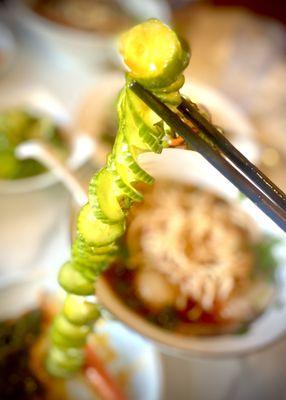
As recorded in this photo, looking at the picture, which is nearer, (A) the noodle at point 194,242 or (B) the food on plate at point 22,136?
(A) the noodle at point 194,242

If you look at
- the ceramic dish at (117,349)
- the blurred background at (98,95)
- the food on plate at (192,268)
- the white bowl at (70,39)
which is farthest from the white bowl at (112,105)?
the ceramic dish at (117,349)

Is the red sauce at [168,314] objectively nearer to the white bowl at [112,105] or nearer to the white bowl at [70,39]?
the white bowl at [112,105]

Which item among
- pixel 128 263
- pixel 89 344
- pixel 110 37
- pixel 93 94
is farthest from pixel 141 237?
pixel 110 37

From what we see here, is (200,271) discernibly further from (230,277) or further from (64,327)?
(64,327)

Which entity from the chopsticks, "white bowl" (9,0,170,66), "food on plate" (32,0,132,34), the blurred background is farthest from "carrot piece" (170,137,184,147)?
"food on plate" (32,0,132,34)

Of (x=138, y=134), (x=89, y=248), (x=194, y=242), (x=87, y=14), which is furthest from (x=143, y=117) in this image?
(x=87, y=14)

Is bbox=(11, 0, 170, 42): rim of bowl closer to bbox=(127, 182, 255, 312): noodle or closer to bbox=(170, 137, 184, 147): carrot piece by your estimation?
bbox=(127, 182, 255, 312): noodle

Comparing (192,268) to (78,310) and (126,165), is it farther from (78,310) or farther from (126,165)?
(126,165)
